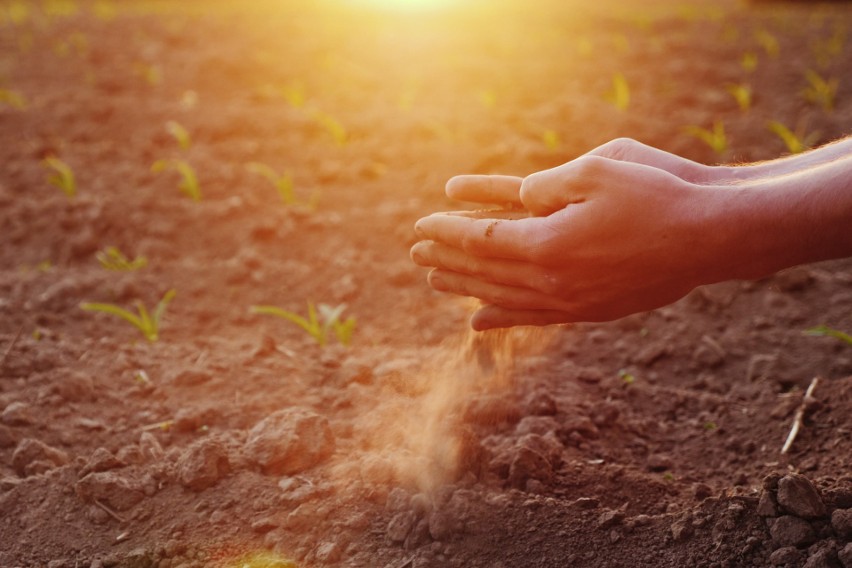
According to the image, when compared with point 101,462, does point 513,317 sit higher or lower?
higher

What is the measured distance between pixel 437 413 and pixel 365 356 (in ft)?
1.87

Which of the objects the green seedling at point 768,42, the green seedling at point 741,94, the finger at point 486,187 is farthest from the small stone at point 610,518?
the green seedling at point 768,42

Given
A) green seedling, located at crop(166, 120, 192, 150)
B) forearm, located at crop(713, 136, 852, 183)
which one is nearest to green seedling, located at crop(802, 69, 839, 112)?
forearm, located at crop(713, 136, 852, 183)

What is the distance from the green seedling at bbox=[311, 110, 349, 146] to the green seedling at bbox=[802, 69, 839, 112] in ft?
9.63

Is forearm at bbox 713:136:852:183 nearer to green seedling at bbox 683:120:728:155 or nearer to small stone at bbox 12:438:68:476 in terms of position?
small stone at bbox 12:438:68:476

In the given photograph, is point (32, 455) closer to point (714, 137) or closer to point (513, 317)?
point (513, 317)

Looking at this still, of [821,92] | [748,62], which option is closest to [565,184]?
[821,92]

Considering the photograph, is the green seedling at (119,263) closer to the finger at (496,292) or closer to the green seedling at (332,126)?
the green seedling at (332,126)

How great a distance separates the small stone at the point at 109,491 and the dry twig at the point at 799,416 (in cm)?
180

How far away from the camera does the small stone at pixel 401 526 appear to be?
1878mm

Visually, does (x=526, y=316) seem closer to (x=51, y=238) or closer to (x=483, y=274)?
(x=483, y=274)

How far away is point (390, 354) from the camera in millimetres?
2855

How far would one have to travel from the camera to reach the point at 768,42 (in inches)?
267

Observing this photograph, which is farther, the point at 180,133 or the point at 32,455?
the point at 180,133
